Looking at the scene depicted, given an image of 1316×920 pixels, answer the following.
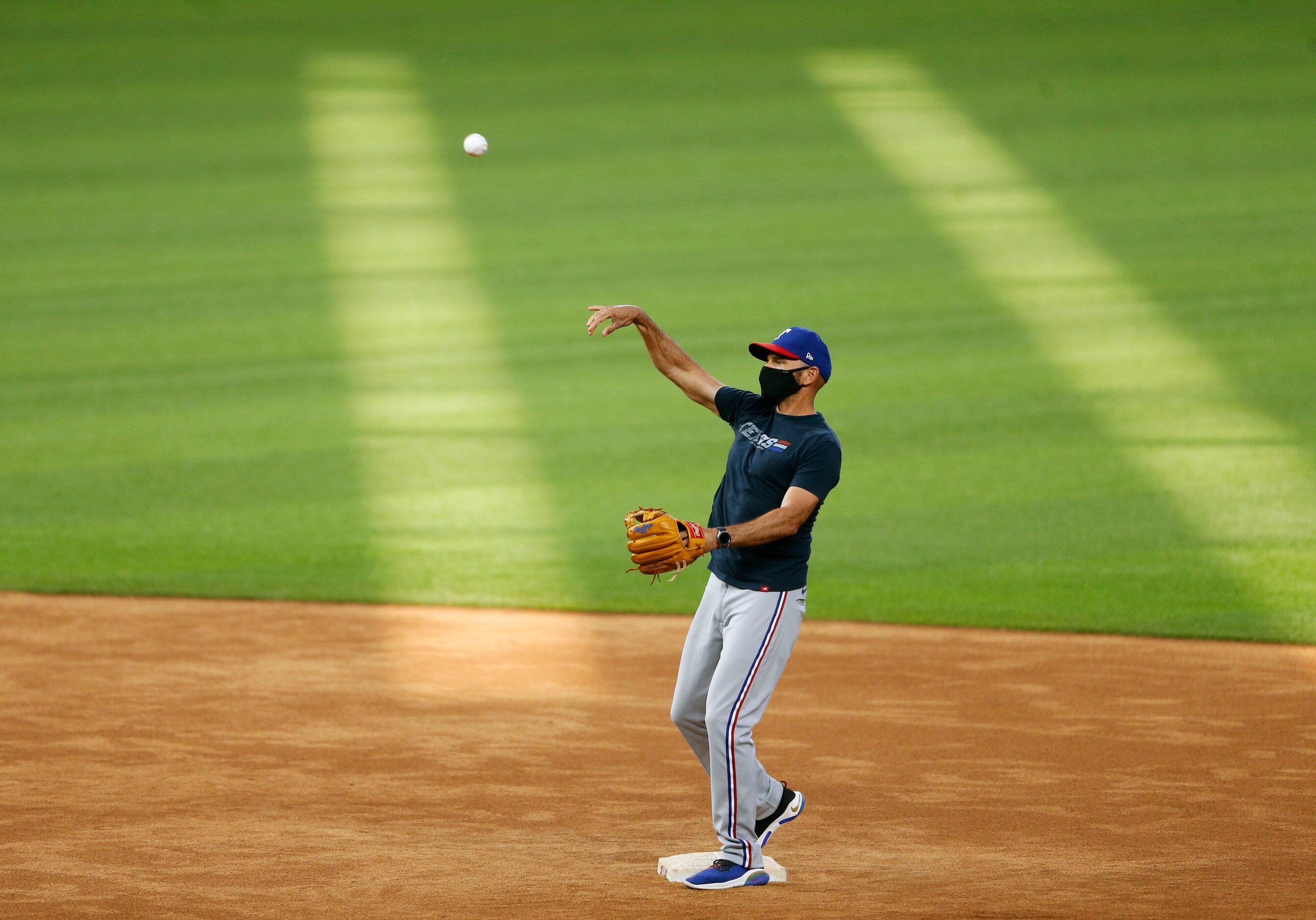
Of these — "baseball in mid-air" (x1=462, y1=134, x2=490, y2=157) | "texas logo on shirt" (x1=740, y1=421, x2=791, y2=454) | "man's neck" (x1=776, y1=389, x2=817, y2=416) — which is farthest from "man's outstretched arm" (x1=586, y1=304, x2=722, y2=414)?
"baseball in mid-air" (x1=462, y1=134, x2=490, y2=157)

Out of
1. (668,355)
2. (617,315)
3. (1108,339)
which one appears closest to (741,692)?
(668,355)

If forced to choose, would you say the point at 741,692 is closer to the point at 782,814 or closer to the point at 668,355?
the point at 782,814

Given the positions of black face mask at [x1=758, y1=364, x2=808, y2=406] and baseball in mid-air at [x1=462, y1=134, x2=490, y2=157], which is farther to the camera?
baseball in mid-air at [x1=462, y1=134, x2=490, y2=157]

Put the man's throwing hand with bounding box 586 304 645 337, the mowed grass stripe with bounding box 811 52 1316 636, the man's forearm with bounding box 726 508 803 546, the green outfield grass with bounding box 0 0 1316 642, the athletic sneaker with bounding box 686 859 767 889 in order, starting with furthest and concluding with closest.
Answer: the mowed grass stripe with bounding box 811 52 1316 636, the green outfield grass with bounding box 0 0 1316 642, the man's throwing hand with bounding box 586 304 645 337, the athletic sneaker with bounding box 686 859 767 889, the man's forearm with bounding box 726 508 803 546

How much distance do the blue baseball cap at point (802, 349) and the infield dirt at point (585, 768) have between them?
2.02m

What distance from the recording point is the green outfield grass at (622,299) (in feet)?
38.3

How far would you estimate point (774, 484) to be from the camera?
5.64m

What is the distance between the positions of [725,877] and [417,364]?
1079cm

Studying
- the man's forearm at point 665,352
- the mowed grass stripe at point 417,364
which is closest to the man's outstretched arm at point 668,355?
the man's forearm at point 665,352

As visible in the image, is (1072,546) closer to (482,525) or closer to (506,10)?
(482,525)

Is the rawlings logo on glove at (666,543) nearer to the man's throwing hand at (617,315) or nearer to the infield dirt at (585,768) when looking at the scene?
the man's throwing hand at (617,315)

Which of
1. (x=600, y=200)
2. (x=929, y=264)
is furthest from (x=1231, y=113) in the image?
(x=600, y=200)

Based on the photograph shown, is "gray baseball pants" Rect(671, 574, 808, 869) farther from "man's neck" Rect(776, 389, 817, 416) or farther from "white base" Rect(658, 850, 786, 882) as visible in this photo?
"man's neck" Rect(776, 389, 817, 416)

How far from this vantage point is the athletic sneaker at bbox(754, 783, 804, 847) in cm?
579
